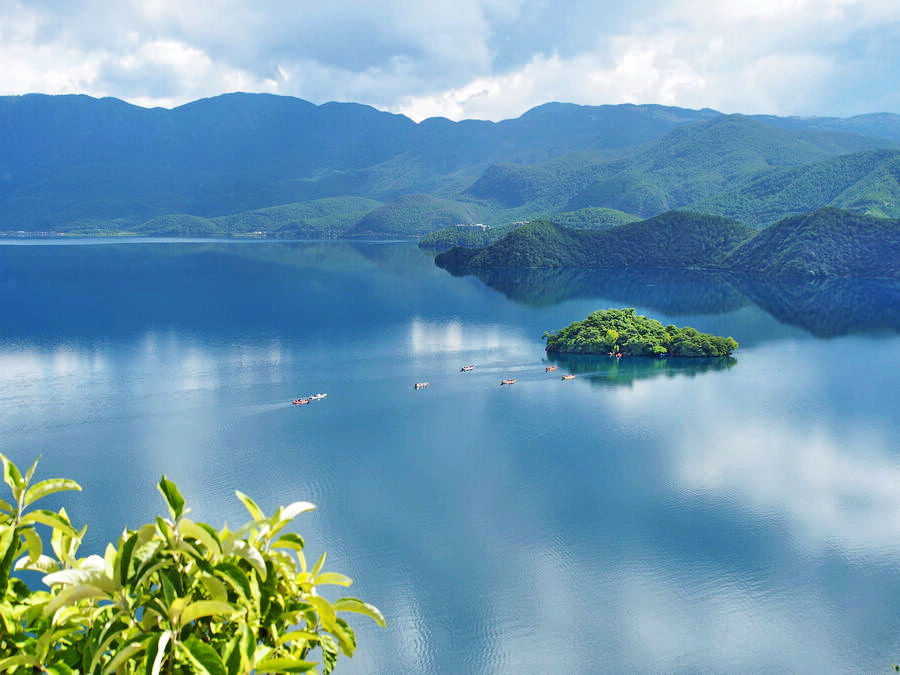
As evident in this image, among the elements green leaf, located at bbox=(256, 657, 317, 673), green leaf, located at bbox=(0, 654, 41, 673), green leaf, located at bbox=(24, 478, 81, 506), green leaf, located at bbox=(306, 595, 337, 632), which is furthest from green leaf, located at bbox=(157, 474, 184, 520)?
green leaf, located at bbox=(0, 654, 41, 673)

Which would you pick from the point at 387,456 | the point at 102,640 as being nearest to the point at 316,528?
the point at 387,456

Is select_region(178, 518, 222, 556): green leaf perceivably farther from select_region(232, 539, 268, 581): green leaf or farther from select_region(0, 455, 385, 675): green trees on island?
select_region(232, 539, 268, 581): green leaf

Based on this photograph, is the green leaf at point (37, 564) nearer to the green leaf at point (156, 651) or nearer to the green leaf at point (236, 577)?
the green leaf at point (156, 651)

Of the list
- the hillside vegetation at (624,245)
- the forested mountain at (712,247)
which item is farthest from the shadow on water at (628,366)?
the hillside vegetation at (624,245)

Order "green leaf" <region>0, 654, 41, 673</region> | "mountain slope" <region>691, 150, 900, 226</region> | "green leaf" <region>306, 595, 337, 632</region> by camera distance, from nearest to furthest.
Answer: "green leaf" <region>0, 654, 41, 673</region>
"green leaf" <region>306, 595, 337, 632</region>
"mountain slope" <region>691, 150, 900, 226</region>

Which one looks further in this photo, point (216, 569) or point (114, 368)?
point (114, 368)

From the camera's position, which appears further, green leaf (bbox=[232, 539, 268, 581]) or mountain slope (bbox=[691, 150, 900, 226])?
mountain slope (bbox=[691, 150, 900, 226])

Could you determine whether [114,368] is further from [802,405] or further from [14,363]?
[802,405]
